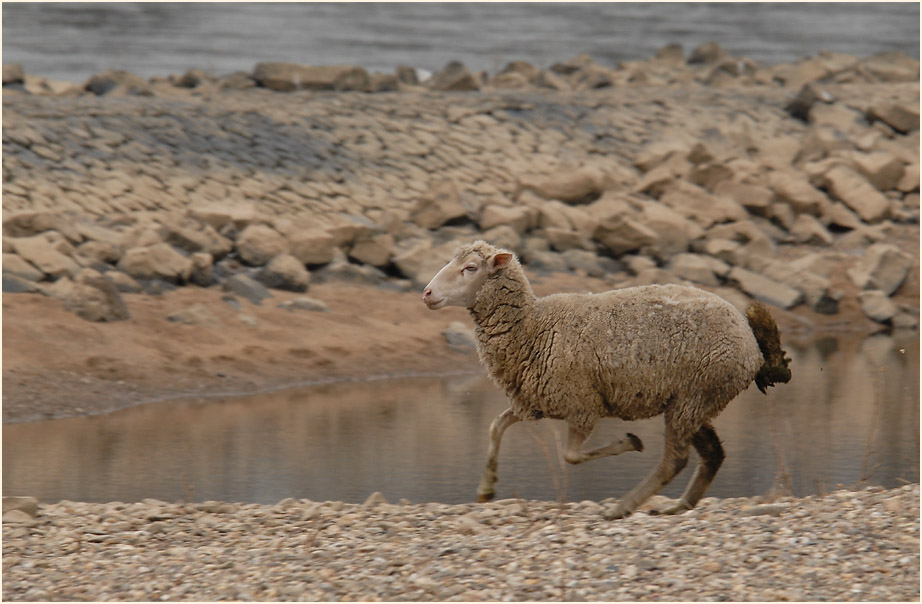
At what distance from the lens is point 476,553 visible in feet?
23.9

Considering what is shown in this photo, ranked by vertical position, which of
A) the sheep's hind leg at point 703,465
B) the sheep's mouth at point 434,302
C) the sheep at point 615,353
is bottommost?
the sheep's hind leg at point 703,465

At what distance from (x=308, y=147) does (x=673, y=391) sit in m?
16.3

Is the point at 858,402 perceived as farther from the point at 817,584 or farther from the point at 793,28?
the point at 793,28

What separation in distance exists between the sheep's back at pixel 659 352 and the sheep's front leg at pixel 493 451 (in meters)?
0.53

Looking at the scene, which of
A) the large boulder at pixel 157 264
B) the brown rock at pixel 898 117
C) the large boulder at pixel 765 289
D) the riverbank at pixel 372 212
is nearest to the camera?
the riverbank at pixel 372 212

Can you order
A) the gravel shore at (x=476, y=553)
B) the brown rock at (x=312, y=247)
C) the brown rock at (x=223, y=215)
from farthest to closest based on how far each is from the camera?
the brown rock at (x=223, y=215), the brown rock at (x=312, y=247), the gravel shore at (x=476, y=553)

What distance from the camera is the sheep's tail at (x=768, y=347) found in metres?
8.29

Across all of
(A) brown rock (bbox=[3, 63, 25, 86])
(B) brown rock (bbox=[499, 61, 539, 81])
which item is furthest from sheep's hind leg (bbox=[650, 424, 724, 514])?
(B) brown rock (bbox=[499, 61, 539, 81])

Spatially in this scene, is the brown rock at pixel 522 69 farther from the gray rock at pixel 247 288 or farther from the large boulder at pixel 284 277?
the gray rock at pixel 247 288

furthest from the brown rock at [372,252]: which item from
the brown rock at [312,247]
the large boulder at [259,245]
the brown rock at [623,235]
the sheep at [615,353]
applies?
the sheep at [615,353]

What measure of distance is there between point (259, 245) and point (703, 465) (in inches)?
435

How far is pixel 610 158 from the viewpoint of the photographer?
26.0m

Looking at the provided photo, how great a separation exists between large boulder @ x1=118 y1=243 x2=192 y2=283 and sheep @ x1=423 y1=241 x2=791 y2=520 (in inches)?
382

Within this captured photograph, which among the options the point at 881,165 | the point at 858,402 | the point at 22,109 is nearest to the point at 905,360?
the point at 858,402
